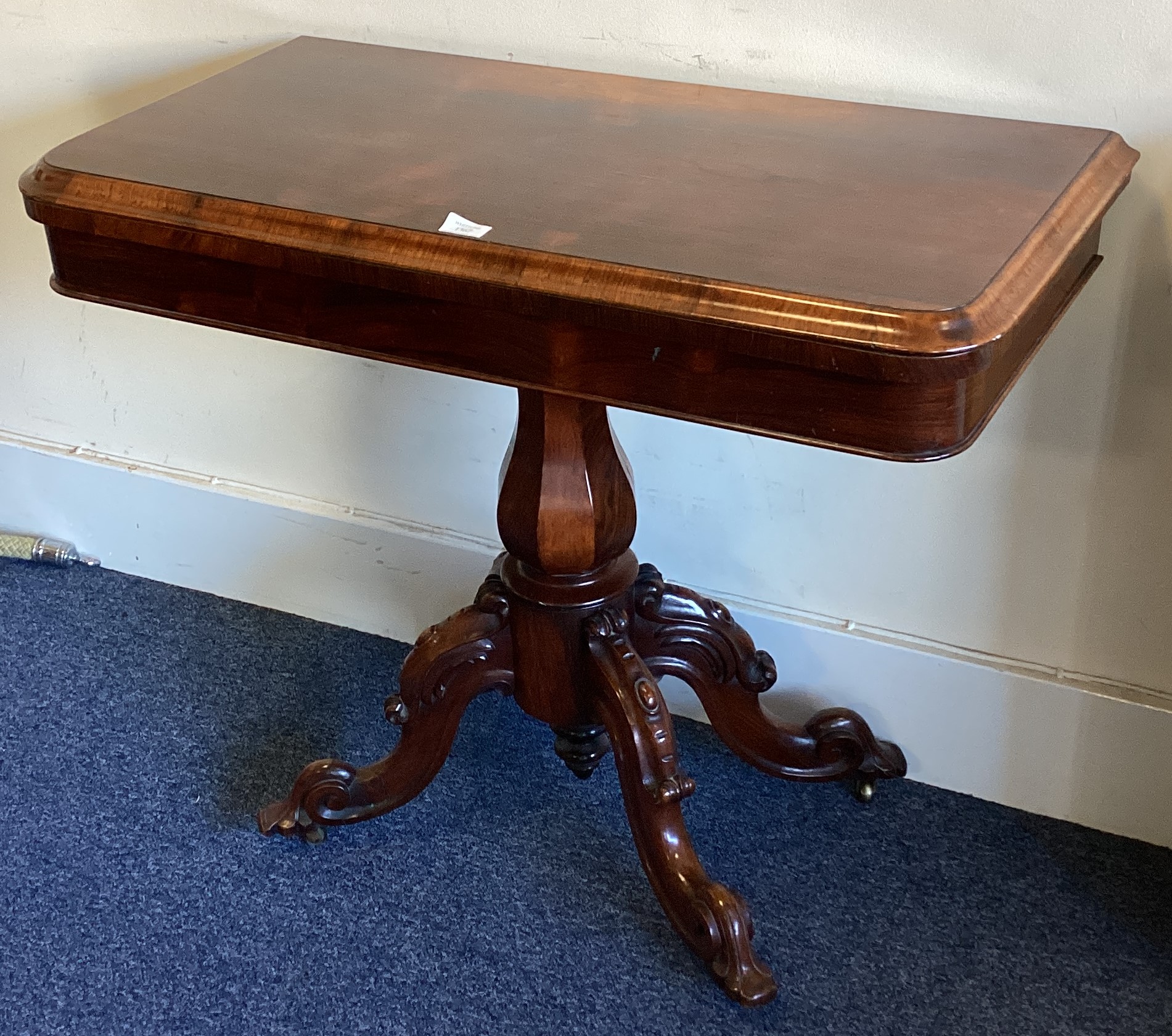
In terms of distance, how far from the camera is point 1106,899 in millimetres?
1315

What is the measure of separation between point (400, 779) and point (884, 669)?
531 millimetres

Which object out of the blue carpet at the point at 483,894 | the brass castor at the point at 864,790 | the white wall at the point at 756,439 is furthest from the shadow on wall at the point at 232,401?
the brass castor at the point at 864,790

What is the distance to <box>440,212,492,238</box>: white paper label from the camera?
87 cm

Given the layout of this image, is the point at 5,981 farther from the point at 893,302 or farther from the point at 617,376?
the point at 893,302

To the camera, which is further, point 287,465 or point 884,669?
point 287,465

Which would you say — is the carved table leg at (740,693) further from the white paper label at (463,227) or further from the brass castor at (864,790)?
the white paper label at (463,227)

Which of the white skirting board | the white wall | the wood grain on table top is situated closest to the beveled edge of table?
the wood grain on table top

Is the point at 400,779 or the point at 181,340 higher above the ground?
the point at 181,340

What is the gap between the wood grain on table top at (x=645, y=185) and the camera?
81cm

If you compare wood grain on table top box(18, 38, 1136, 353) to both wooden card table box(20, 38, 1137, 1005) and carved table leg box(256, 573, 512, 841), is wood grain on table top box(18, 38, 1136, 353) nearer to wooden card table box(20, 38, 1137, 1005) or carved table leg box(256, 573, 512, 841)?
wooden card table box(20, 38, 1137, 1005)

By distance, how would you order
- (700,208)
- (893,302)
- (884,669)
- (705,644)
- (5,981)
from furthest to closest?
1. (884,669)
2. (705,644)
3. (5,981)
4. (700,208)
5. (893,302)

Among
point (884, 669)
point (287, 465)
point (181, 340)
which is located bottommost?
point (884, 669)

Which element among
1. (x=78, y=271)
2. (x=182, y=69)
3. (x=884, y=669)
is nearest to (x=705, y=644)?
(x=884, y=669)

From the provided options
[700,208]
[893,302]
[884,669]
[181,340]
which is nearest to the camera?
[893,302]
